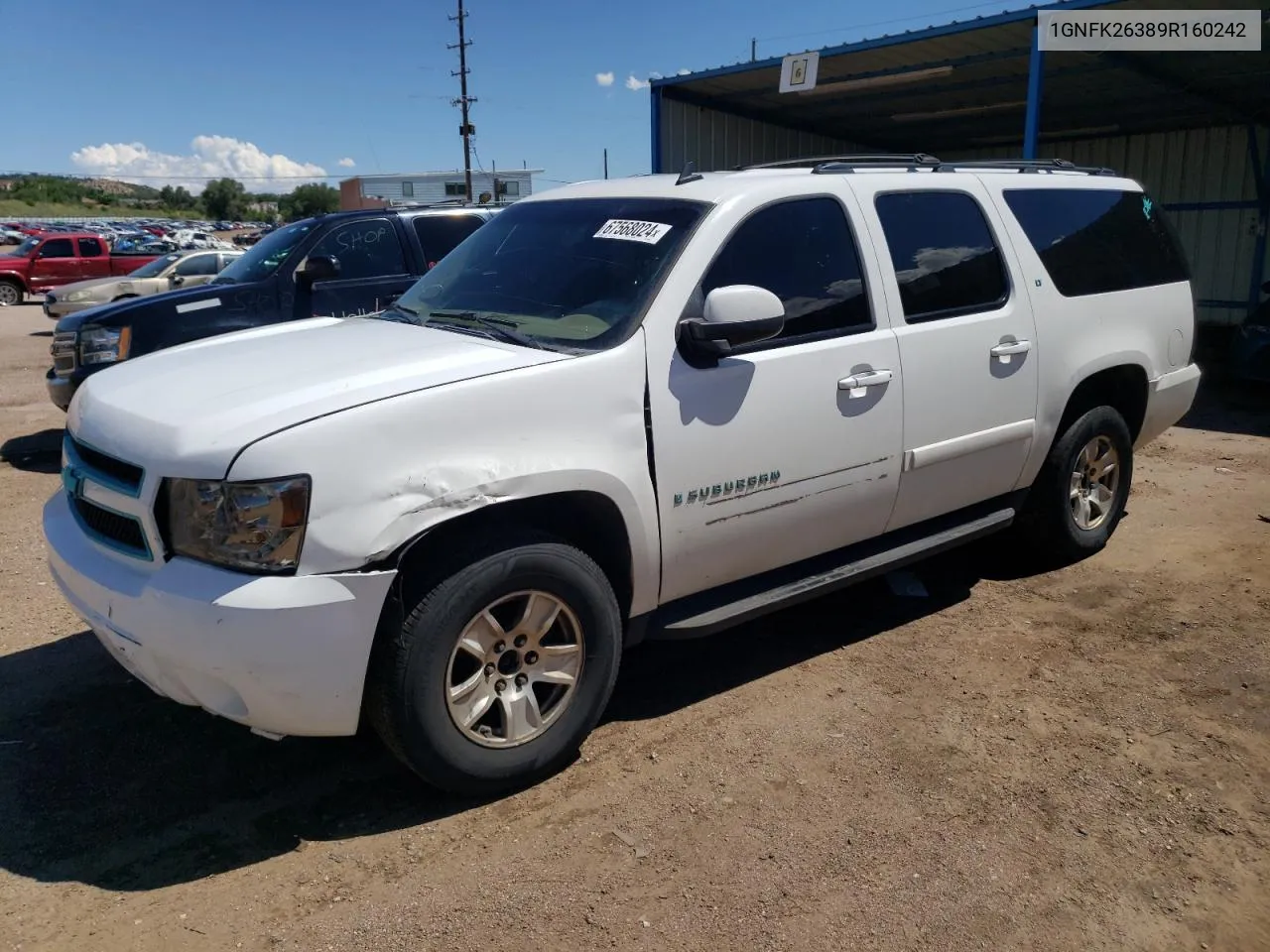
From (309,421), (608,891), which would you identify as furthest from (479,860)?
(309,421)

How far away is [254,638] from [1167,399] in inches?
194

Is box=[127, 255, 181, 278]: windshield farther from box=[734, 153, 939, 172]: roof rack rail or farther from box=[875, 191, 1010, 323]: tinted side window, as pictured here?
box=[875, 191, 1010, 323]: tinted side window

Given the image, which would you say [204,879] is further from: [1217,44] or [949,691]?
[1217,44]

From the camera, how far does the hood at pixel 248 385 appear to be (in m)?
2.86

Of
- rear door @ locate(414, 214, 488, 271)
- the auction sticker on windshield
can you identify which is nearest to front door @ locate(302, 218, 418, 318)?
rear door @ locate(414, 214, 488, 271)

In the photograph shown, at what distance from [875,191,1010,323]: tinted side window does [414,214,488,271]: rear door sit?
184 inches

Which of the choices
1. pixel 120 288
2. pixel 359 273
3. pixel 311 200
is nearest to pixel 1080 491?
pixel 359 273

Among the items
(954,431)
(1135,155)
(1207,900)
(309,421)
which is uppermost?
(1135,155)

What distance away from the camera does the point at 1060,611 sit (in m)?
4.86

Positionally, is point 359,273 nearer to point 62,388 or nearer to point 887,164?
point 62,388

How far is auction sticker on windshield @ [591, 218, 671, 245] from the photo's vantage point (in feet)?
12.1

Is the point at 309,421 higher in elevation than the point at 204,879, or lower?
higher

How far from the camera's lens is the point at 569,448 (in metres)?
3.19

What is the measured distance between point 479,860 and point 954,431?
2.63m
